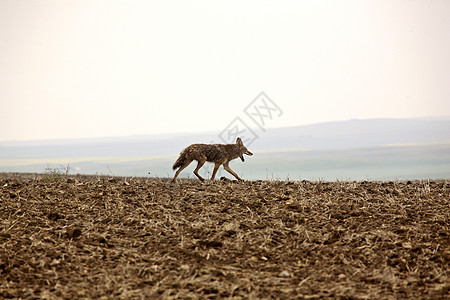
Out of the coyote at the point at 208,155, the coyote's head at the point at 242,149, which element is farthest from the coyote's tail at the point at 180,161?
the coyote's head at the point at 242,149

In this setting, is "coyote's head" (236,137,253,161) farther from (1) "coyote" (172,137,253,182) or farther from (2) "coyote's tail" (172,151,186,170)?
(2) "coyote's tail" (172,151,186,170)

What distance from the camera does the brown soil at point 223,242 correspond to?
6.19m

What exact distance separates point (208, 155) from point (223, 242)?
5118 mm

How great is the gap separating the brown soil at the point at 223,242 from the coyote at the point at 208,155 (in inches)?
74.1

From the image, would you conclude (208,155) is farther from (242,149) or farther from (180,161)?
(242,149)

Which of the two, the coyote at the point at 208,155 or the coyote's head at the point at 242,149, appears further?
the coyote's head at the point at 242,149

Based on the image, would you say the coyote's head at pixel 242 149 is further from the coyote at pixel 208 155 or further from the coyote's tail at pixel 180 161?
the coyote's tail at pixel 180 161

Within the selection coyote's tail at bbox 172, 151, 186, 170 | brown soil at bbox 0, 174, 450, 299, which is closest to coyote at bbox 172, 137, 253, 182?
coyote's tail at bbox 172, 151, 186, 170

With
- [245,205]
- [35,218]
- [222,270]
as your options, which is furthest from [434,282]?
[35,218]

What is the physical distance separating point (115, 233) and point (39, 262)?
1213mm

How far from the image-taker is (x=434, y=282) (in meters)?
6.49

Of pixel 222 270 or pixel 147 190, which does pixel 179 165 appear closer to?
pixel 147 190

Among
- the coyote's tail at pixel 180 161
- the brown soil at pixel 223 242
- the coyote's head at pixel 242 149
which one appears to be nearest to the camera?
the brown soil at pixel 223 242

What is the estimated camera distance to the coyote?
1194cm
